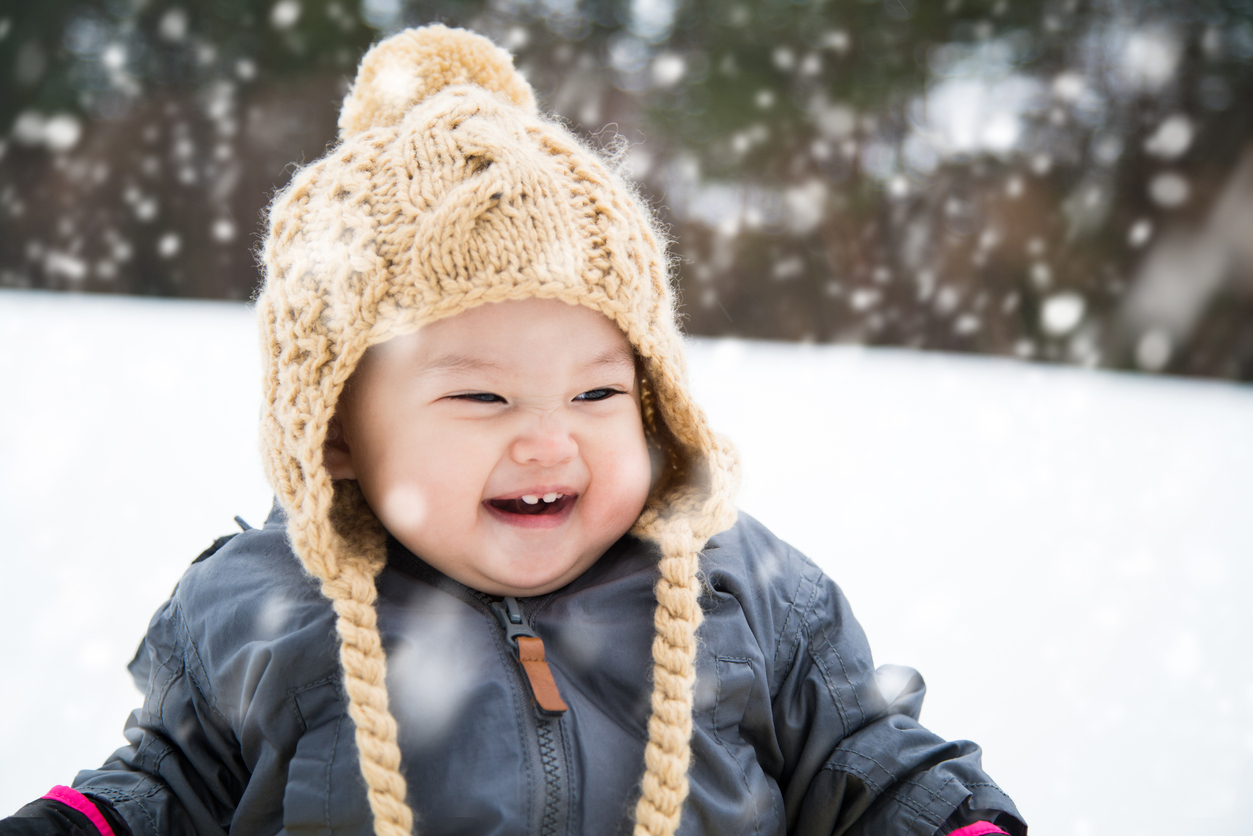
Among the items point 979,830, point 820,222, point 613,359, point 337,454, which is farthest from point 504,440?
point 820,222

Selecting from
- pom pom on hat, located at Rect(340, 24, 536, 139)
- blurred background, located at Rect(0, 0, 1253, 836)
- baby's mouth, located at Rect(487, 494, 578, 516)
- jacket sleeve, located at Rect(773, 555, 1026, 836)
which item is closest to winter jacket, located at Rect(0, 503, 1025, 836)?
jacket sleeve, located at Rect(773, 555, 1026, 836)

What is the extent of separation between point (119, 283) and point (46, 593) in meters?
2.11

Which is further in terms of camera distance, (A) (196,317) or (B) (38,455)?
(A) (196,317)

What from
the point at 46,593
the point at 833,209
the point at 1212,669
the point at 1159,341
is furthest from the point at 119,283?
the point at 1159,341

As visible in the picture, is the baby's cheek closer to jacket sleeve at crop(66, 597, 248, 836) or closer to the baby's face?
the baby's face

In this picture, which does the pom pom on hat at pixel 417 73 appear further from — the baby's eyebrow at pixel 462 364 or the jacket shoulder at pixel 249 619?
the jacket shoulder at pixel 249 619

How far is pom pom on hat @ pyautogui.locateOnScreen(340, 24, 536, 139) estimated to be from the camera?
3.21 ft

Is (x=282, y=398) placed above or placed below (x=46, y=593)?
above

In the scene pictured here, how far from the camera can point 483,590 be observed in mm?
931

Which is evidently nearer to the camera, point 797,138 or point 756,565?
point 756,565

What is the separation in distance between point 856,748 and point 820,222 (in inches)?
103

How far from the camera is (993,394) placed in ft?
9.42

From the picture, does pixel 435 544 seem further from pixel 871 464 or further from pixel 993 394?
pixel 993 394

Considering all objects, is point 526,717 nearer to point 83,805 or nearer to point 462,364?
point 462,364
